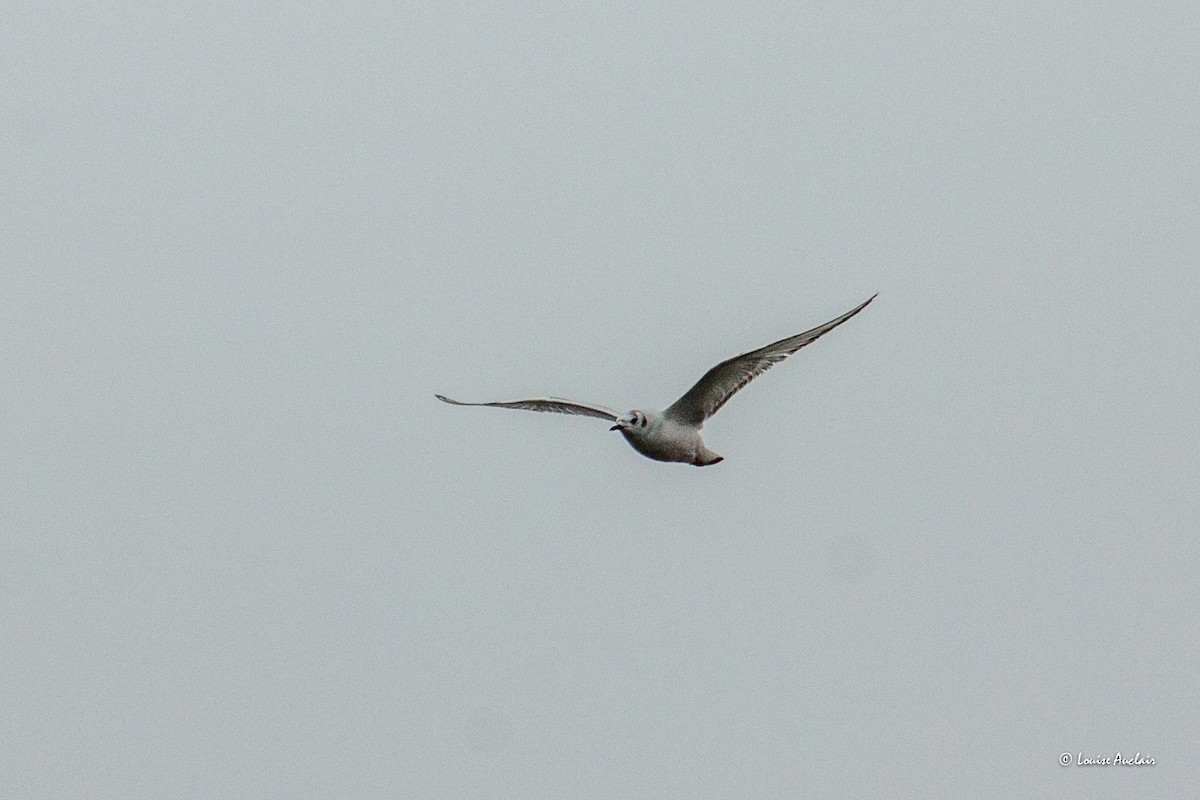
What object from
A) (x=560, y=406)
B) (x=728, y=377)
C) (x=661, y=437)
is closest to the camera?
(x=728, y=377)

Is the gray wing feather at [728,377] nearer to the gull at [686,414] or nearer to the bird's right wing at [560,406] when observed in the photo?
the gull at [686,414]

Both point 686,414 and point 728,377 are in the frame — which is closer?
point 728,377

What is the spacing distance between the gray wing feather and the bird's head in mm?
448

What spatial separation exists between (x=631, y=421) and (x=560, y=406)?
1.46 meters

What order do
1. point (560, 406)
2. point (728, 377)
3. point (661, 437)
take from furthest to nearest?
point (560, 406)
point (661, 437)
point (728, 377)

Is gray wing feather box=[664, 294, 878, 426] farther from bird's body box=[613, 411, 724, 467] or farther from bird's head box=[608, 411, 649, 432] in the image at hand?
bird's head box=[608, 411, 649, 432]

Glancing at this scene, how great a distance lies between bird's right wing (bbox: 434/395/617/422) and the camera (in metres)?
24.6

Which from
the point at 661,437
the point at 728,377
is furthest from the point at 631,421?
the point at 728,377

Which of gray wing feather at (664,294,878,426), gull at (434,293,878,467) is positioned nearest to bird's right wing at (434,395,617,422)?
gull at (434,293,878,467)

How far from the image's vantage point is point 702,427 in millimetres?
24344

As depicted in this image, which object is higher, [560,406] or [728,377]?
[728,377]

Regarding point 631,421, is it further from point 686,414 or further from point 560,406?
point 560,406

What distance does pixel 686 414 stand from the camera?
79.2 feet

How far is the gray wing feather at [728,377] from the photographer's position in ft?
74.3
